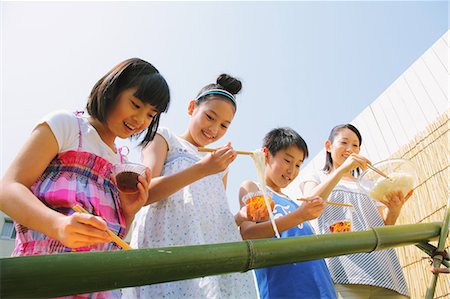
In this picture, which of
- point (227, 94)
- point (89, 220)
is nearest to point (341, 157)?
point (227, 94)

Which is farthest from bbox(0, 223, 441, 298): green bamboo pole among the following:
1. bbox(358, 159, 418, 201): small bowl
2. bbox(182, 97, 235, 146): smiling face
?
bbox(358, 159, 418, 201): small bowl

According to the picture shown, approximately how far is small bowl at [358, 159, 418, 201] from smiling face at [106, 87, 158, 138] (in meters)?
1.29

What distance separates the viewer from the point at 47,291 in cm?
43

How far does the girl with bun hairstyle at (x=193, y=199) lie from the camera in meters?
1.36

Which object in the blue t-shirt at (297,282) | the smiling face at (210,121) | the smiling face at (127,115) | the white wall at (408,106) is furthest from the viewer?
the white wall at (408,106)

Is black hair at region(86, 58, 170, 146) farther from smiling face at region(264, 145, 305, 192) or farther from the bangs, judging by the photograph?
smiling face at region(264, 145, 305, 192)

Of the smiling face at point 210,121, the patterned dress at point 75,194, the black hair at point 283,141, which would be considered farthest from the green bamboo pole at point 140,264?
the black hair at point 283,141

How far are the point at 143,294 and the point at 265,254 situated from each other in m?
0.90

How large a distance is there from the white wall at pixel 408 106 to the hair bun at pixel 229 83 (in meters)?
1.89

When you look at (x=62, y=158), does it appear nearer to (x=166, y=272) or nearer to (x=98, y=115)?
(x=98, y=115)

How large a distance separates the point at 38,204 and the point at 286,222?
3.72 feet

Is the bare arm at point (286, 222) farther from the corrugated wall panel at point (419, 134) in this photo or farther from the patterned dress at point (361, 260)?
the corrugated wall panel at point (419, 134)

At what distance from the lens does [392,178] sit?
6.35 feet

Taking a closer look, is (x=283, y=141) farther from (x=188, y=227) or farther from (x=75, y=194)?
(x=75, y=194)
